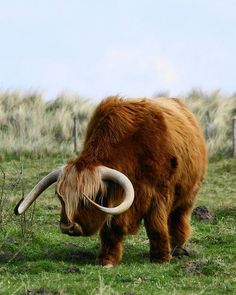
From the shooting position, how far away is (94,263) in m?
9.70

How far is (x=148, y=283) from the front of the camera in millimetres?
8266

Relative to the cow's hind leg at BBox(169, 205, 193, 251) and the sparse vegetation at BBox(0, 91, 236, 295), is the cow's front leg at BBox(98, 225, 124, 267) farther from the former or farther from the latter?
the cow's hind leg at BBox(169, 205, 193, 251)

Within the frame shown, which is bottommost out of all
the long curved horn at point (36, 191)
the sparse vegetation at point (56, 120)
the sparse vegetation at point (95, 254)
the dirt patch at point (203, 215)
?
the sparse vegetation at point (56, 120)

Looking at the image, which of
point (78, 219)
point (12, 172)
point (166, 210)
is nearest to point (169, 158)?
point (166, 210)

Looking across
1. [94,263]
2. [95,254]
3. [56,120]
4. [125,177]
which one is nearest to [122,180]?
[125,177]

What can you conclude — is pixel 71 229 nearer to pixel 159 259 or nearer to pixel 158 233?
pixel 158 233

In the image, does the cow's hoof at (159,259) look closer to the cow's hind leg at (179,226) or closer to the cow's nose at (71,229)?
the cow's hind leg at (179,226)

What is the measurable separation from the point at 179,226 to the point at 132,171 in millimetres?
1760

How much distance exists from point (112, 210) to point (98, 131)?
1144 millimetres

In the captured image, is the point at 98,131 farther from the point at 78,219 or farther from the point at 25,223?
the point at 25,223

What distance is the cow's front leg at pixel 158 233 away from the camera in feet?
31.6

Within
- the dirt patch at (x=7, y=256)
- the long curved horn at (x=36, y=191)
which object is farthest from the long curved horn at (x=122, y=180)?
the dirt patch at (x=7, y=256)

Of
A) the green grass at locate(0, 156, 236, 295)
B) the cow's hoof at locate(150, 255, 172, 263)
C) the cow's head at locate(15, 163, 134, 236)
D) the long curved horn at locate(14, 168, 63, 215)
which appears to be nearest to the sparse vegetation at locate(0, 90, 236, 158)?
the green grass at locate(0, 156, 236, 295)

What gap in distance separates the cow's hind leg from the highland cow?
1.99 ft
